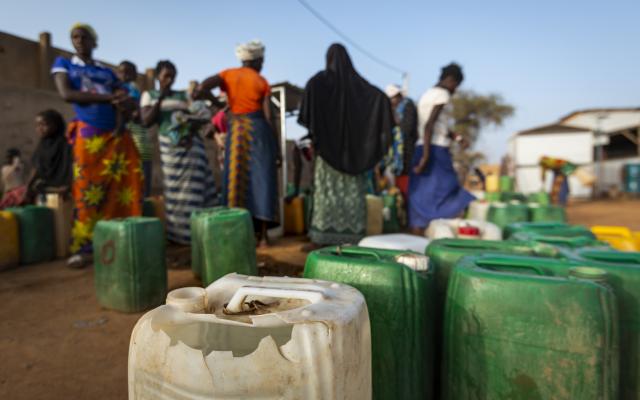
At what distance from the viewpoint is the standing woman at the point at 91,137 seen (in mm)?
3023

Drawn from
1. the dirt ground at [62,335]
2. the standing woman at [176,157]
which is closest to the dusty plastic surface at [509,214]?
the dirt ground at [62,335]

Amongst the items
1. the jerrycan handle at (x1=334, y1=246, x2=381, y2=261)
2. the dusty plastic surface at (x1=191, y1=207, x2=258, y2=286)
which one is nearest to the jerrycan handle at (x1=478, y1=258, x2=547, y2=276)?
the jerrycan handle at (x1=334, y1=246, x2=381, y2=261)

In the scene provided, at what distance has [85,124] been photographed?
10.4ft

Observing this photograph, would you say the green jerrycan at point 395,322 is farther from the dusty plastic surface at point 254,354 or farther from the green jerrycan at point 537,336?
the dusty plastic surface at point 254,354

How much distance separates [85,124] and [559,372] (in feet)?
11.6

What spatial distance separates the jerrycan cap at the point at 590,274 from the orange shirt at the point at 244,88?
299 centimetres

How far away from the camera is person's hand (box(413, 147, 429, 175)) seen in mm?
3602

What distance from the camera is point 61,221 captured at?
3.58m

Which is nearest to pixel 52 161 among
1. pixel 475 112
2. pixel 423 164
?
pixel 423 164

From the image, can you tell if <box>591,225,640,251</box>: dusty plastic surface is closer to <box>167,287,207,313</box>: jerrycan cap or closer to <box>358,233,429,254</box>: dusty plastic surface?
<box>358,233,429,254</box>: dusty plastic surface

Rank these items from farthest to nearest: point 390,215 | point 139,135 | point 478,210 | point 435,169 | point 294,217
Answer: point 390,215, point 294,217, point 139,135, point 478,210, point 435,169

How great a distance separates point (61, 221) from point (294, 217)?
253cm

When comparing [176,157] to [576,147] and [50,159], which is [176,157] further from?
[576,147]

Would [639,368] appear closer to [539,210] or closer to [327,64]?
[539,210]
